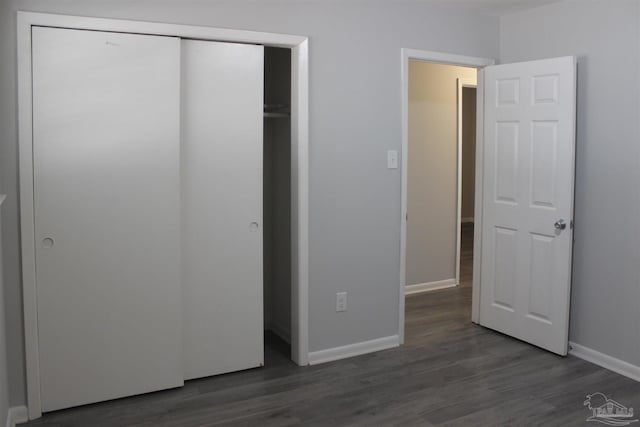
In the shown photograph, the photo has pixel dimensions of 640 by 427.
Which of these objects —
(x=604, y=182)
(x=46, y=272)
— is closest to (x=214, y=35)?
(x=46, y=272)

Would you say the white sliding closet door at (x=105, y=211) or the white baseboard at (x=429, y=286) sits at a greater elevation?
the white sliding closet door at (x=105, y=211)

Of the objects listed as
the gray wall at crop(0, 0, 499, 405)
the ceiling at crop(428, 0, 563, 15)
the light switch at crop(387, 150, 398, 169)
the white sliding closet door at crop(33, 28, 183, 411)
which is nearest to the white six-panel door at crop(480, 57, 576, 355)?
the ceiling at crop(428, 0, 563, 15)

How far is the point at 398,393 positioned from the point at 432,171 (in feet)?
8.50

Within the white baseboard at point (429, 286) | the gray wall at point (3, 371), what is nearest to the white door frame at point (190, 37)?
the gray wall at point (3, 371)

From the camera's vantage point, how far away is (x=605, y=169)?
3410 millimetres

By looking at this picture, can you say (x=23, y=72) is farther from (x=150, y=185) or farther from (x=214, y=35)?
(x=214, y=35)

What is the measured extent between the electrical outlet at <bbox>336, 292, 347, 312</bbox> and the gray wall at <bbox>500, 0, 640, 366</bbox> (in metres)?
1.46

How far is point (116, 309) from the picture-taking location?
9.49 ft

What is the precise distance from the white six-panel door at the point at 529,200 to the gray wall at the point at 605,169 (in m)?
0.13

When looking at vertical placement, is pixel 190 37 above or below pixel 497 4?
below

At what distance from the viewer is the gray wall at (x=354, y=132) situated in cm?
331
